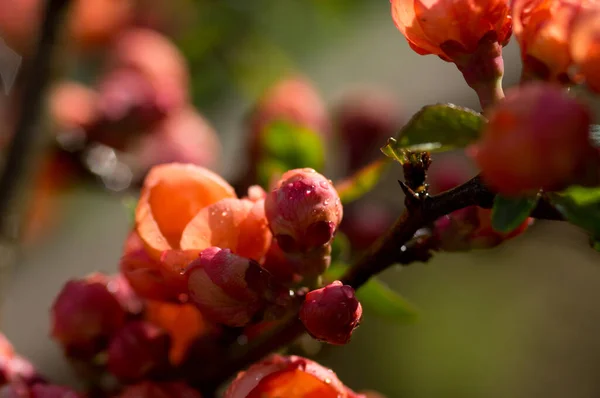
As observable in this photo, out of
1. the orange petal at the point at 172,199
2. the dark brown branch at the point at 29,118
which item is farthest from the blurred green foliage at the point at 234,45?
the orange petal at the point at 172,199

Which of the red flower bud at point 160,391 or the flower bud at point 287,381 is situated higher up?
the flower bud at point 287,381

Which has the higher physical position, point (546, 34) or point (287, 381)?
point (546, 34)

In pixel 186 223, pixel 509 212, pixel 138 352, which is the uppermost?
pixel 509 212

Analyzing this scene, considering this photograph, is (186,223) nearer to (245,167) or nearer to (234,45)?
(245,167)

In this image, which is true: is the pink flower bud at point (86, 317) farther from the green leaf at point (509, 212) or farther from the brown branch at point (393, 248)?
the green leaf at point (509, 212)

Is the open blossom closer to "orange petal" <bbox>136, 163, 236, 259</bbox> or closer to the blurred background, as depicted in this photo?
"orange petal" <bbox>136, 163, 236, 259</bbox>

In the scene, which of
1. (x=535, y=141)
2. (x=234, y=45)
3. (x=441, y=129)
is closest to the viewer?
(x=535, y=141)

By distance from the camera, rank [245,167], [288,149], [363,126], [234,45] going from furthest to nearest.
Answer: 1. [234,45]
2. [363,126]
3. [245,167]
4. [288,149]

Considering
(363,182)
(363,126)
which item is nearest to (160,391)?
(363,182)
